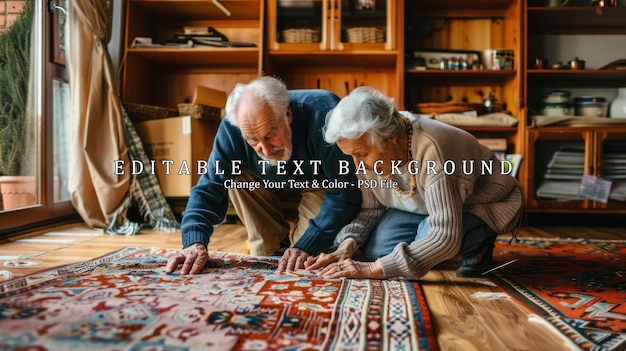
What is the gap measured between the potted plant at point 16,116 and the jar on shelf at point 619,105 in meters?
3.81

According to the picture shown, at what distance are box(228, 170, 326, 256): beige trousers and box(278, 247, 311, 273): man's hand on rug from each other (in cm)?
47

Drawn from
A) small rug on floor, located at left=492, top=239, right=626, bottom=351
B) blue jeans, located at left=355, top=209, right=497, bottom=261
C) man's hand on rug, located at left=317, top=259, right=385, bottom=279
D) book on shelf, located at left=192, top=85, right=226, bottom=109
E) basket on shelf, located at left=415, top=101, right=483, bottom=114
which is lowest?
small rug on floor, located at left=492, top=239, right=626, bottom=351

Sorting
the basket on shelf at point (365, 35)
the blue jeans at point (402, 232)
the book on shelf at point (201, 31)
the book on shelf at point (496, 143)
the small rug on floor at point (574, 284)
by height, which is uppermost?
the book on shelf at point (201, 31)

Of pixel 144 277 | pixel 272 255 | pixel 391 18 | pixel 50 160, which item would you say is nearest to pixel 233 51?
pixel 391 18

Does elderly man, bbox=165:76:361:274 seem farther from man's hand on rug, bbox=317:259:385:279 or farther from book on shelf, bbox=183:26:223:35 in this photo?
book on shelf, bbox=183:26:223:35

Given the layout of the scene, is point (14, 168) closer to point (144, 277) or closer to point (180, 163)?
point (180, 163)

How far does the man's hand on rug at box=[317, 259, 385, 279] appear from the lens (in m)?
1.59

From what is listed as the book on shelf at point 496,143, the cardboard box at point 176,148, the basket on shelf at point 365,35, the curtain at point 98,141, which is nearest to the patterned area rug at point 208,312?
the curtain at point 98,141

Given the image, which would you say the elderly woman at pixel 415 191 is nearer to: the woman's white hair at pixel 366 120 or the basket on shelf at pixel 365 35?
the woman's white hair at pixel 366 120

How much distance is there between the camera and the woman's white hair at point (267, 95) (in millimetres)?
1719

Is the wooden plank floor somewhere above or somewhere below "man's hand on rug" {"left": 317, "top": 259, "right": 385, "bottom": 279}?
below

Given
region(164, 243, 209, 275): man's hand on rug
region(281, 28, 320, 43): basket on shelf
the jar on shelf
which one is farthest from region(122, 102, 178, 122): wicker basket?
the jar on shelf

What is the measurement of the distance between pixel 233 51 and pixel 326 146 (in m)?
2.04

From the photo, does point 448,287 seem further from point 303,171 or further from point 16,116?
point 16,116
